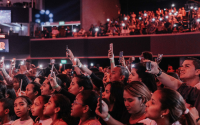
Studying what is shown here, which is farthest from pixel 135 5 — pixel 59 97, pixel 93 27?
pixel 59 97

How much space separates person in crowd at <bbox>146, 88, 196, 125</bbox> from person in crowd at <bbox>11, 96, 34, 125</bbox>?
199 cm

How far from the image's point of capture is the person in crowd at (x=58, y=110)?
8.89ft

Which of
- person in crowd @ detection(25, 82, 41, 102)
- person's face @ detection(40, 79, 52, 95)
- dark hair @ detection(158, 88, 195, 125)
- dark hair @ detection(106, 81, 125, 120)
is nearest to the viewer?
dark hair @ detection(158, 88, 195, 125)

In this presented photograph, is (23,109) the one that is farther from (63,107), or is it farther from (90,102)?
(90,102)

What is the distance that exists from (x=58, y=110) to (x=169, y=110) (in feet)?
4.57

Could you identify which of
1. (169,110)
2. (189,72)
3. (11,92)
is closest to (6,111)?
(11,92)

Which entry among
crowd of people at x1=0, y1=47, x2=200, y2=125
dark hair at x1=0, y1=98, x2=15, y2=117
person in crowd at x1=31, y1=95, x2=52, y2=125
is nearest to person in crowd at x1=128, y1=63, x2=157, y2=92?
crowd of people at x1=0, y1=47, x2=200, y2=125

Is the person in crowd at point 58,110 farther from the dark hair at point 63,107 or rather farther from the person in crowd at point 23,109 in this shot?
the person in crowd at point 23,109

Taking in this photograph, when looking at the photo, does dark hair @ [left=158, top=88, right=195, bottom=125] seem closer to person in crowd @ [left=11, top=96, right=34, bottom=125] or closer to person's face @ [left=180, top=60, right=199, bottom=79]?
person's face @ [left=180, top=60, right=199, bottom=79]

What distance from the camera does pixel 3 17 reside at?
38.4 feet

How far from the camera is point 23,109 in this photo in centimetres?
321

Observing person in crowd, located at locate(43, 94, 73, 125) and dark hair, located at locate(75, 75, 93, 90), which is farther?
dark hair, located at locate(75, 75, 93, 90)

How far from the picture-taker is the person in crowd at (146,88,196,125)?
5.45ft

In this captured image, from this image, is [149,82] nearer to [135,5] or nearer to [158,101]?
[158,101]
